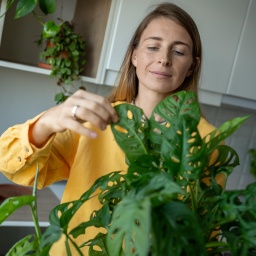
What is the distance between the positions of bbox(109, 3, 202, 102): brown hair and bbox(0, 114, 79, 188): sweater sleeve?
0.22m

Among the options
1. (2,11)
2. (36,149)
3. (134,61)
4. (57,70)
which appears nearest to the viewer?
(36,149)

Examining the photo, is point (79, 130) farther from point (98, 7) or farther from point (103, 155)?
point (98, 7)

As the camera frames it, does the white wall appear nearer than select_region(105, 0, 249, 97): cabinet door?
No

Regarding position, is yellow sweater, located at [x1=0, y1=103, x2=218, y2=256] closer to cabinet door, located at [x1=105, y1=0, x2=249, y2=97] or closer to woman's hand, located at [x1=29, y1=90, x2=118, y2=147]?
woman's hand, located at [x1=29, y1=90, x2=118, y2=147]

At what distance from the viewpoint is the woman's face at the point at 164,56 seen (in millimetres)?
914

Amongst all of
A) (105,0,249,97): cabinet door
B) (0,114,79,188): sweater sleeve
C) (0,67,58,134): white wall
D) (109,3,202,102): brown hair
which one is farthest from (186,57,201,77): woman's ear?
(0,67,58,134): white wall

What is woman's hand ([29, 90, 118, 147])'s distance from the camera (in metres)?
0.57

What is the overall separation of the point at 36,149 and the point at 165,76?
348mm

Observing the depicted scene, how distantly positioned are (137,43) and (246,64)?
791 mm

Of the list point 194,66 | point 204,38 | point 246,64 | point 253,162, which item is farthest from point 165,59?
point 253,162

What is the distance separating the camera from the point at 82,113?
58 centimetres

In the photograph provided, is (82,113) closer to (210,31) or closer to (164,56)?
(164,56)

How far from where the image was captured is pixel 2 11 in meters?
1.33

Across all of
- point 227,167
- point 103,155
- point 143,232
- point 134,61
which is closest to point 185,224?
point 143,232
